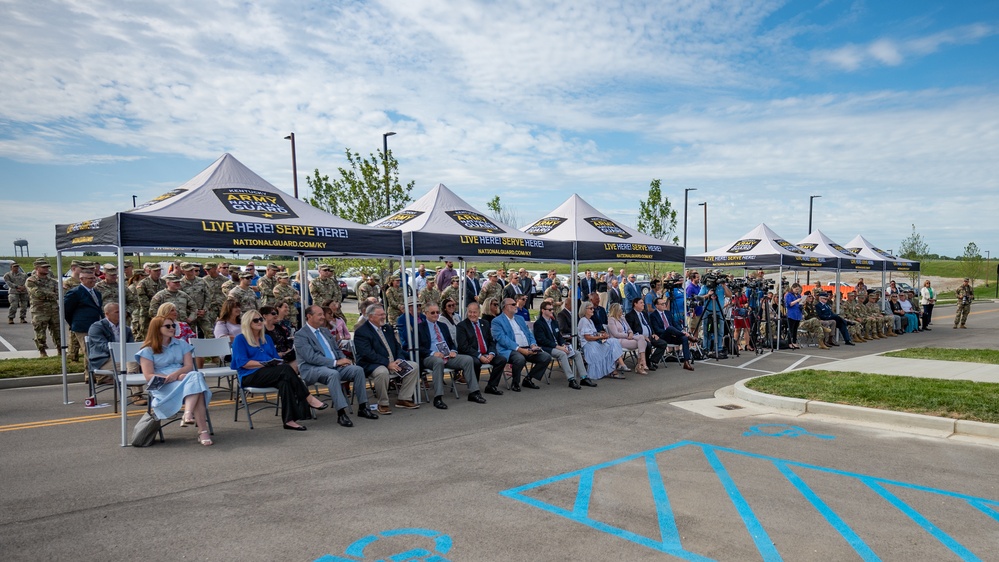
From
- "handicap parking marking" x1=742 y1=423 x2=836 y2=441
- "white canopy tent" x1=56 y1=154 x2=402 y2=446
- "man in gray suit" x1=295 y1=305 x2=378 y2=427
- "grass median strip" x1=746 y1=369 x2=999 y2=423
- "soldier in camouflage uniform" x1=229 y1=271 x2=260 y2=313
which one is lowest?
"handicap parking marking" x1=742 y1=423 x2=836 y2=441

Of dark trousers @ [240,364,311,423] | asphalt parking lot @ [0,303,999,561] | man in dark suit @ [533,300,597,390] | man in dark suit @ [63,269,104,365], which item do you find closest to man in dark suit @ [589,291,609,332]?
man in dark suit @ [533,300,597,390]

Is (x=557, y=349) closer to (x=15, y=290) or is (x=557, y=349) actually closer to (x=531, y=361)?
(x=531, y=361)

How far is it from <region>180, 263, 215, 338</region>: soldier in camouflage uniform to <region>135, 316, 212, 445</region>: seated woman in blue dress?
154 inches

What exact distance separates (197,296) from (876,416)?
11.1 meters

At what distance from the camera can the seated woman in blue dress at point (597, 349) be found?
11195 mm

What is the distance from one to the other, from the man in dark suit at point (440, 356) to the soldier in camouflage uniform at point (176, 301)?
438 cm

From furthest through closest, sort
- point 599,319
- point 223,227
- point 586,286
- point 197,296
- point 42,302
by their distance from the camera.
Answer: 1. point 586,286
2. point 42,302
3. point 599,319
4. point 197,296
5. point 223,227

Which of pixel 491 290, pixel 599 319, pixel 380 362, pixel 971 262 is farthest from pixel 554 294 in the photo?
pixel 971 262

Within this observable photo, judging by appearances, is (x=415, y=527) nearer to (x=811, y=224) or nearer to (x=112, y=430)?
Answer: (x=112, y=430)

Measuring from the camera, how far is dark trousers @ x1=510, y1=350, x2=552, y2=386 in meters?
9.96

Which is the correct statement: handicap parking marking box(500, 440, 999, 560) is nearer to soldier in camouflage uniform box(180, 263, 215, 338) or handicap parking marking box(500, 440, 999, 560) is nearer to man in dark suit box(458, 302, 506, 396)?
man in dark suit box(458, 302, 506, 396)

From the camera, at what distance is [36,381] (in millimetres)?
10375

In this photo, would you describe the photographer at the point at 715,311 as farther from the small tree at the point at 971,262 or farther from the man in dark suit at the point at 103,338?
the small tree at the point at 971,262

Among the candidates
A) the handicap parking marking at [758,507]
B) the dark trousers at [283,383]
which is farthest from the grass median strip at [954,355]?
the dark trousers at [283,383]
